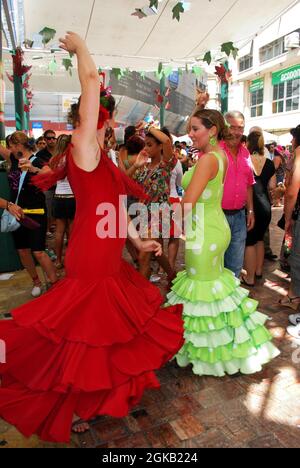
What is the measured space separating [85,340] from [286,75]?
1094 inches

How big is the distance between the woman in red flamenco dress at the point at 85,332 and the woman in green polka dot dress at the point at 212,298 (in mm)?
511

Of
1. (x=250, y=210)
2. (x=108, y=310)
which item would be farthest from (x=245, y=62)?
(x=108, y=310)

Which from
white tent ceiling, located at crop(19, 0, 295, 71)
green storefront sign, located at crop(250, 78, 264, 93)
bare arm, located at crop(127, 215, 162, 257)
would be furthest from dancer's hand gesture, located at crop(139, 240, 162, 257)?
green storefront sign, located at crop(250, 78, 264, 93)

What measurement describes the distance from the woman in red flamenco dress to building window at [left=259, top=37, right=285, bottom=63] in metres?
27.6

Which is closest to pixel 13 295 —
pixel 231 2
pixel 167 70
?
pixel 231 2

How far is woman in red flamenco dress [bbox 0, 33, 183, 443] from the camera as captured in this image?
192 cm

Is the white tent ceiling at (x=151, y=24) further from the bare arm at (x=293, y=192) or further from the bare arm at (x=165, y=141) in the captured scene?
the bare arm at (x=293, y=192)

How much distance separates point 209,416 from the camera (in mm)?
2469

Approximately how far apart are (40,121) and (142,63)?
14.7 metres

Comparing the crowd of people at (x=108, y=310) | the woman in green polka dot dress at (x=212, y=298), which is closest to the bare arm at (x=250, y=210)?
the crowd of people at (x=108, y=310)

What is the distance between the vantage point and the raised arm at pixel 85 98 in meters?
1.86

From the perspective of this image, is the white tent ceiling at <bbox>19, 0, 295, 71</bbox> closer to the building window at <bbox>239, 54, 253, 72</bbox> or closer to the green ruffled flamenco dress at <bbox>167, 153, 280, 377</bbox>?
the green ruffled flamenco dress at <bbox>167, 153, 280, 377</bbox>

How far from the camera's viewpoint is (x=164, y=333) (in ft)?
7.52

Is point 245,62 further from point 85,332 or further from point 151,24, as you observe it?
point 85,332
